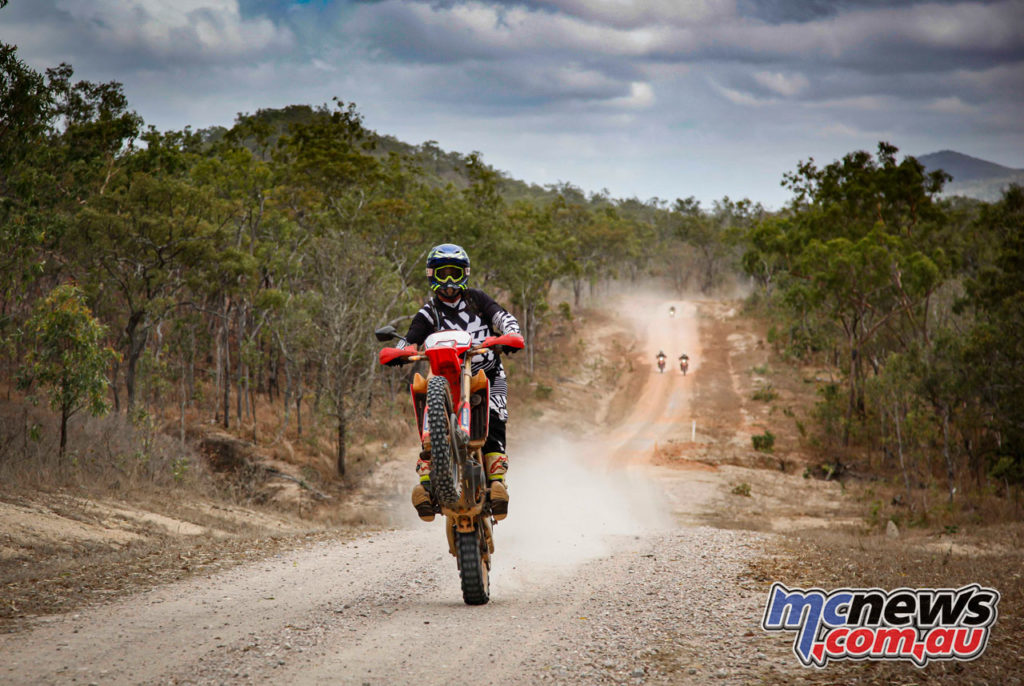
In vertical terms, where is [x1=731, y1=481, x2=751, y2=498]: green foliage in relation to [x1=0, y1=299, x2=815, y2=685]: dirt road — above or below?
below

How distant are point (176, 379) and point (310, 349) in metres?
16.1

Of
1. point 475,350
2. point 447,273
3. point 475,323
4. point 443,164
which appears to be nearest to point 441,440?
point 475,350

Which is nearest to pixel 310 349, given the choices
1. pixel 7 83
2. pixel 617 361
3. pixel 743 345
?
pixel 7 83

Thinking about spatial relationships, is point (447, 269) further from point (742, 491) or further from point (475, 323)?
point (742, 491)

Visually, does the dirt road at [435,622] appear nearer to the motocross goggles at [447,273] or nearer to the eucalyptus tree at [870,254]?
the motocross goggles at [447,273]

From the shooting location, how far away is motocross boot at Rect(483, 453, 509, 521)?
838 cm

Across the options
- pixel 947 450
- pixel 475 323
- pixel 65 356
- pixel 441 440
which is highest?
pixel 475 323

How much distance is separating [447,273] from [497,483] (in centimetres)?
229

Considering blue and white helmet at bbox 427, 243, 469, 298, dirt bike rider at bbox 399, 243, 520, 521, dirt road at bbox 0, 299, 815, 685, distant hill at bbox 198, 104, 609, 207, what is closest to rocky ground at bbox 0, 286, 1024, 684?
dirt road at bbox 0, 299, 815, 685

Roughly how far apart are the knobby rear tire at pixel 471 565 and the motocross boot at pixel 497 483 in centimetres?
36

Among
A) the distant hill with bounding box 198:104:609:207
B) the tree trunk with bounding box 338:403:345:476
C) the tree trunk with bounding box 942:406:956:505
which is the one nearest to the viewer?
the tree trunk with bounding box 942:406:956:505

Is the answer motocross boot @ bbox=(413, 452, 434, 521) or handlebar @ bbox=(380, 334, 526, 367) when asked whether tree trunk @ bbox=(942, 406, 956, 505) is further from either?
motocross boot @ bbox=(413, 452, 434, 521)

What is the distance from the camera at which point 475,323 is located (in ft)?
29.3

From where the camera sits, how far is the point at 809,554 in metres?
11.5
